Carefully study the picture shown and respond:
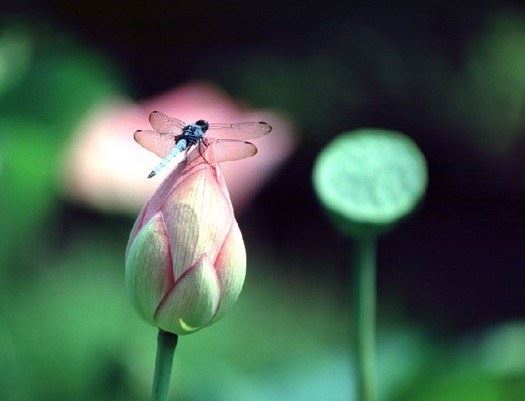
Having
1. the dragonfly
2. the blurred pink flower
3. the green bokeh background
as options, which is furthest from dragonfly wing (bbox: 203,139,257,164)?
the blurred pink flower

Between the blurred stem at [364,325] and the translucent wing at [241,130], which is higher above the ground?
the translucent wing at [241,130]

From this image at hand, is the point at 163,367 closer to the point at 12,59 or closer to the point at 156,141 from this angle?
the point at 156,141

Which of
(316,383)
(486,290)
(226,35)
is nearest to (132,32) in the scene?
(226,35)

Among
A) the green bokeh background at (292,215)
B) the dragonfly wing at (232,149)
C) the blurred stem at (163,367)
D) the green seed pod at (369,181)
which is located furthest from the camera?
the green bokeh background at (292,215)

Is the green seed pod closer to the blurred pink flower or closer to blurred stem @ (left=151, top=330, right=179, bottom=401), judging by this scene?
blurred stem @ (left=151, top=330, right=179, bottom=401)

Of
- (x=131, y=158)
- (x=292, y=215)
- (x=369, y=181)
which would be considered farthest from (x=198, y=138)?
(x=292, y=215)

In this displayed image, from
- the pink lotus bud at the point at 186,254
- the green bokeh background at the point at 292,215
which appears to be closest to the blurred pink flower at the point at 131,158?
the green bokeh background at the point at 292,215

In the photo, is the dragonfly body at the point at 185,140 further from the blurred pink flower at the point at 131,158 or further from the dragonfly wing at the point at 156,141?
the blurred pink flower at the point at 131,158

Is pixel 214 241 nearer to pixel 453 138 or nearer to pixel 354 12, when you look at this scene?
pixel 453 138
